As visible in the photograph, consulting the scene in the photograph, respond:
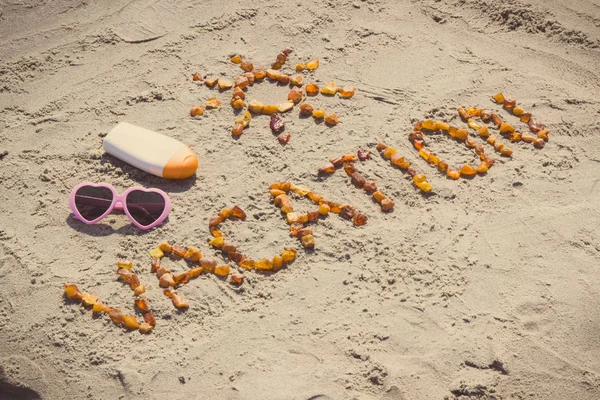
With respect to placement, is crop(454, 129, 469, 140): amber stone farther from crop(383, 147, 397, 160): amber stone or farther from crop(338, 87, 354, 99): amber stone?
crop(338, 87, 354, 99): amber stone

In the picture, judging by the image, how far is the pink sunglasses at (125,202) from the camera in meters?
3.90

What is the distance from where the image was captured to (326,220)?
3.96m

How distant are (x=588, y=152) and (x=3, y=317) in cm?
377

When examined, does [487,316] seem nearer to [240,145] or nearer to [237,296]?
[237,296]

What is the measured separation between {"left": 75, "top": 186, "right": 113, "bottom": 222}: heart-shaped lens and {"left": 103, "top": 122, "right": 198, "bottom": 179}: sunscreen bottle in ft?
1.00

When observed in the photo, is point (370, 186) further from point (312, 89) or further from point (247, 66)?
point (247, 66)

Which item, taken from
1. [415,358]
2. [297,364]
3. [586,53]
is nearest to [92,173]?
[297,364]

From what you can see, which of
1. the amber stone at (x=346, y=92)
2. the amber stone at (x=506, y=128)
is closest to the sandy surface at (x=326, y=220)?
the amber stone at (x=346, y=92)

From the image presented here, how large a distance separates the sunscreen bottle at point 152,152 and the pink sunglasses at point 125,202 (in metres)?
0.19

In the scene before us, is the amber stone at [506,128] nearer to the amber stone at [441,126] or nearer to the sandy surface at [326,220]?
the sandy surface at [326,220]

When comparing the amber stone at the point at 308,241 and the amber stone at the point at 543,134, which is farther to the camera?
the amber stone at the point at 543,134

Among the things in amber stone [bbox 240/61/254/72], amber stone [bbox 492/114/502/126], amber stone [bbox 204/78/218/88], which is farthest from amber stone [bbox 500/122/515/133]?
amber stone [bbox 204/78/218/88]

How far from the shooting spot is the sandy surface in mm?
3297

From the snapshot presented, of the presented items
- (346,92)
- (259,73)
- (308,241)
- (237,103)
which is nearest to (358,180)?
(308,241)
